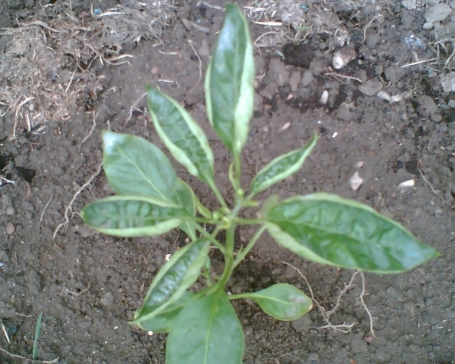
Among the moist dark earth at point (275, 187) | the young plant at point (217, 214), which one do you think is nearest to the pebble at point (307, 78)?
the moist dark earth at point (275, 187)

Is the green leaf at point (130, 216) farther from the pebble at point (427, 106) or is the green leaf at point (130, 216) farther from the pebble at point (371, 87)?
the pebble at point (427, 106)

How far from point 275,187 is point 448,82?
2.40 ft

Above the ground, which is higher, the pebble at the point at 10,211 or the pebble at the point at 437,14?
the pebble at the point at 437,14

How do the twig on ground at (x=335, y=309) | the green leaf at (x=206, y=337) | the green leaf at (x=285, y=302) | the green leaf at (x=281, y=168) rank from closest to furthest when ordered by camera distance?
the green leaf at (x=281, y=168), the green leaf at (x=206, y=337), the green leaf at (x=285, y=302), the twig on ground at (x=335, y=309)

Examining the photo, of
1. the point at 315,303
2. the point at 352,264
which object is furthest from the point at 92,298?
the point at 352,264

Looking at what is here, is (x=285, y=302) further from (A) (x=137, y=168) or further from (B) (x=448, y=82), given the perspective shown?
(B) (x=448, y=82)

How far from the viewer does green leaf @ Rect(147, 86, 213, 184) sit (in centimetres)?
97

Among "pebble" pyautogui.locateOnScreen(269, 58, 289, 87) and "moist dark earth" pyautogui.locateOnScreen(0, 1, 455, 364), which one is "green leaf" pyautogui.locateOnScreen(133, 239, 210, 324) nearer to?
"moist dark earth" pyautogui.locateOnScreen(0, 1, 455, 364)

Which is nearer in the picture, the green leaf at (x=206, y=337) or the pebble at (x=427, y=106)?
the green leaf at (x=206, y=337)

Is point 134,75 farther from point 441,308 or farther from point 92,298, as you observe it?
point 441,308

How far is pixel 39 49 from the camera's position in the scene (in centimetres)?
167

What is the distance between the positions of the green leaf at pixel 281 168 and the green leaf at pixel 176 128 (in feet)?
0.44

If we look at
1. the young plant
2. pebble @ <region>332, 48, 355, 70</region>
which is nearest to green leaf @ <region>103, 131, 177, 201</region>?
the young plant

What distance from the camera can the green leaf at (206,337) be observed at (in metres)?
1.07
